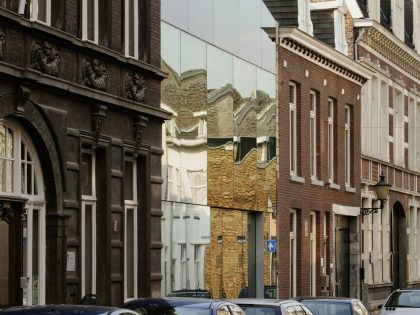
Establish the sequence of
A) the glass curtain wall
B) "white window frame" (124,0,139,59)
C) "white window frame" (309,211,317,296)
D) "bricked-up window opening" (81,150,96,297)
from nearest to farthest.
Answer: "bricked-up window opening" (81,150,96,297) < "white window frame" (124,0,139,59) < the glass curtain wall < "white window frame" (309,211,317,296)

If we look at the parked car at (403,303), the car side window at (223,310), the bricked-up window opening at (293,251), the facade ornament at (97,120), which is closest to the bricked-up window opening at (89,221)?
the facade ornament at (97,120)

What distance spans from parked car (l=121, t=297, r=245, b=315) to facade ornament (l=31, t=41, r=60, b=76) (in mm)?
5712

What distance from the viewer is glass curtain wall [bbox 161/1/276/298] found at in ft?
94.3

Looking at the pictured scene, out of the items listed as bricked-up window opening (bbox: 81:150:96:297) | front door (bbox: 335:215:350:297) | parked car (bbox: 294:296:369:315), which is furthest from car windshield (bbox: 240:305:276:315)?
front door (bbox: 335:215:350:297)

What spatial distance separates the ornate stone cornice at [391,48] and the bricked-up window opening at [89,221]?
2330 centimetres

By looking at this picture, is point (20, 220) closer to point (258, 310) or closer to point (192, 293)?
point (258, 310)

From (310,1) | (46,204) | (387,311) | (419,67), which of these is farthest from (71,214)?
(419,67)

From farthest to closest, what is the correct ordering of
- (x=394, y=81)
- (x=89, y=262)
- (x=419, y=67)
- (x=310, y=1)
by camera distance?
(x=419, y=67) → (x=394, y=81) → (x=310, y=1) → (x=89, y=262)

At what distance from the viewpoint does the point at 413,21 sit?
2298 inches

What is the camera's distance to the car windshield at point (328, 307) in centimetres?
2441

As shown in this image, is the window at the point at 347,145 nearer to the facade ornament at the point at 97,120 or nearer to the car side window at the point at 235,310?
the facade ornament at the point at 97,120

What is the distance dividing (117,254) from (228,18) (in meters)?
9.12

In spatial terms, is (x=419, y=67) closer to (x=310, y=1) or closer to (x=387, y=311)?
(x=310, y=1)

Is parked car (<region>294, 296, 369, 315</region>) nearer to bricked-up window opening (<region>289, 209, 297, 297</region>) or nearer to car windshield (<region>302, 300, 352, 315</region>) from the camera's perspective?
car windshield (<region>302, 300, 352, 315</region>)
